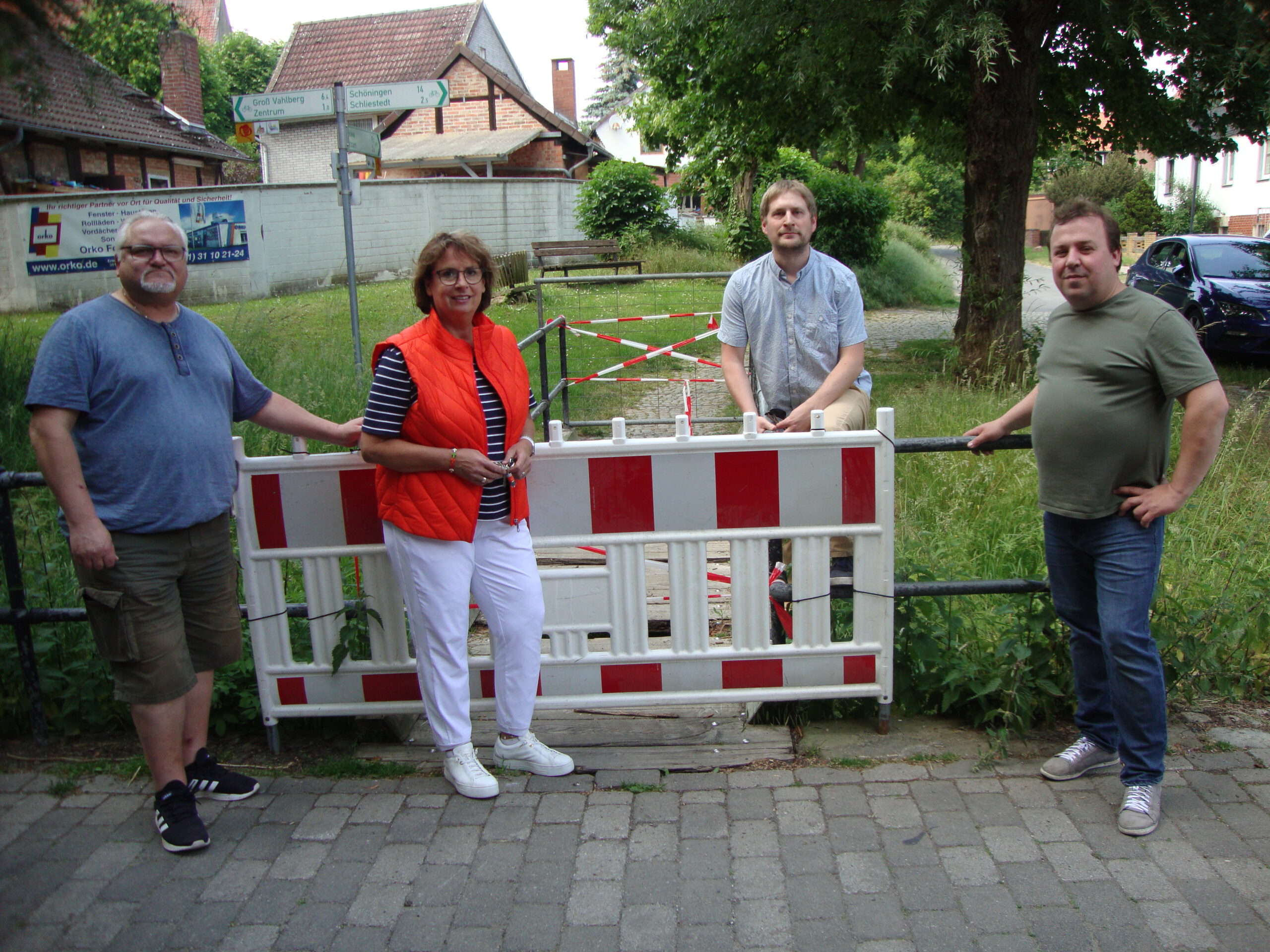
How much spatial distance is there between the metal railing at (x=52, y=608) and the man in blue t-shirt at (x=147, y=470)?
0.50 meters

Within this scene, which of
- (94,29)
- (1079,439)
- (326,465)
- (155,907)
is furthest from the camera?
(326,465)

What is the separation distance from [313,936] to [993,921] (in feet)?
5.95

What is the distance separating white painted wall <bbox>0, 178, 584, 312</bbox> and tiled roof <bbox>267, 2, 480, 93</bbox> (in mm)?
21253

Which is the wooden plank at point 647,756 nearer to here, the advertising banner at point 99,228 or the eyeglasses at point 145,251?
the eyeglasses at point 145,251

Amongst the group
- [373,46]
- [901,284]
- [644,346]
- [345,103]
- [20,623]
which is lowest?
[20,623]

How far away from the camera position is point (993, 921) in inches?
109

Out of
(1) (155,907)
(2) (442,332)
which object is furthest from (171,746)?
(2) (442,332)

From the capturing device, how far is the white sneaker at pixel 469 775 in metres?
3.50

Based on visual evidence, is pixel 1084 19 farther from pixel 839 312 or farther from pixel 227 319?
pixel 227 319

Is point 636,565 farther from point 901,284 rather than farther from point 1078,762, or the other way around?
point 901,284

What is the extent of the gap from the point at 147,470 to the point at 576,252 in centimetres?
2236

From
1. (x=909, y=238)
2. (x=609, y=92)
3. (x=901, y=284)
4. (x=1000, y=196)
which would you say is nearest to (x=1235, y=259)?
(x=1000, y=196)

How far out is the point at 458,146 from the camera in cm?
4044

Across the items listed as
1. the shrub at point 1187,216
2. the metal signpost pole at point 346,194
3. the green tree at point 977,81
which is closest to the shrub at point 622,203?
the green tree at point 977,81
